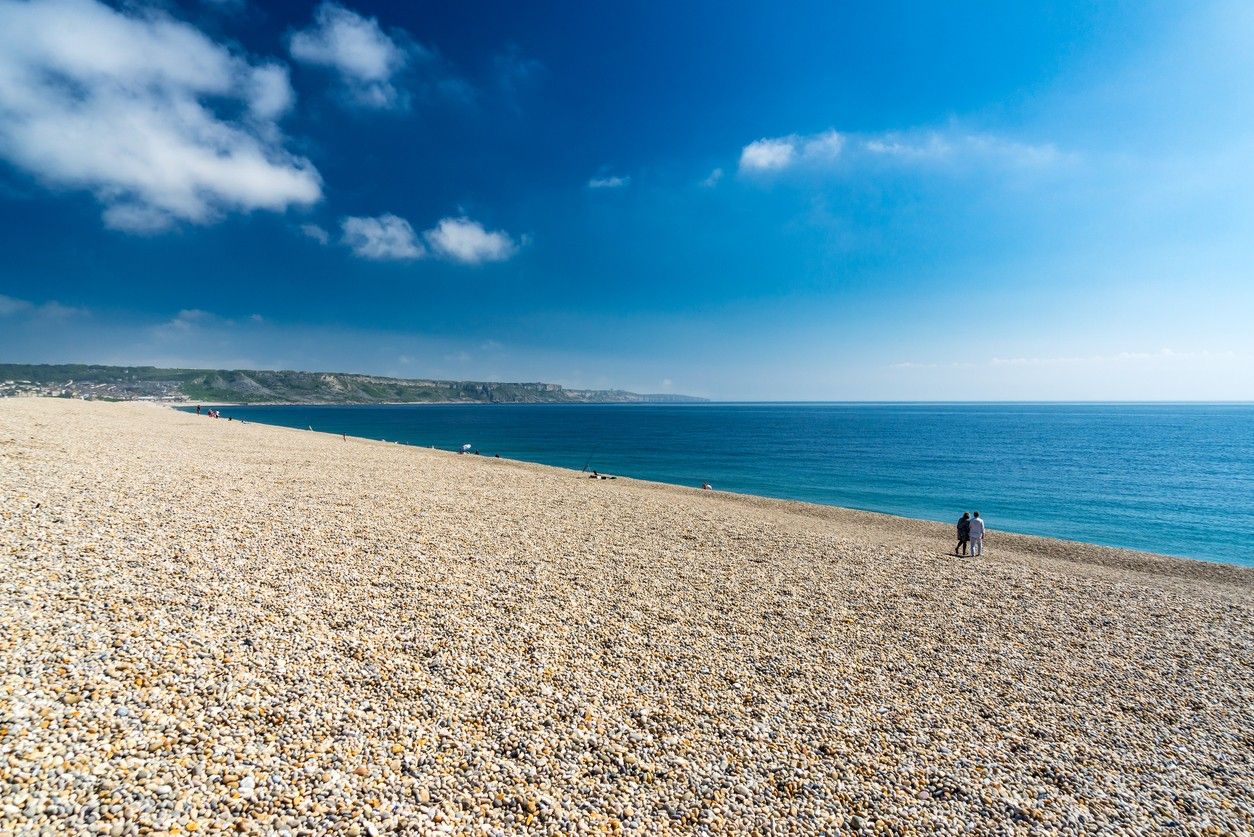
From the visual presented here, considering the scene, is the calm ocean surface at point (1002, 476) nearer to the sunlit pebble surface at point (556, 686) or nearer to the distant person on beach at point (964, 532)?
the distant person on beach at point (964, 532)

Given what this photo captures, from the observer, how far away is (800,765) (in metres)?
6.42

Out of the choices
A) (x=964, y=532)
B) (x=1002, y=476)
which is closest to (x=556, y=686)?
(x=964, y=532)

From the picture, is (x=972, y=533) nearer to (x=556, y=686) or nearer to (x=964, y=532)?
(x=964, y=532)

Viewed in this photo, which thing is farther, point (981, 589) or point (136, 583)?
point (981, 589)

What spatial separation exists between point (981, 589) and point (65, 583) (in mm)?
19268

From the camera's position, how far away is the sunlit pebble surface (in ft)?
17.3

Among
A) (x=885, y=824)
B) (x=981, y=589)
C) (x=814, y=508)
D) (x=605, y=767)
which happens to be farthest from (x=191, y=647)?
(x=814, y=508)

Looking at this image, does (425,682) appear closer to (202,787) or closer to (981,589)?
(202,787)

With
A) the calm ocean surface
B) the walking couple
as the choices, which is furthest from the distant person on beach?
the calm ocean surface

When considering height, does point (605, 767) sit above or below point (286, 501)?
below

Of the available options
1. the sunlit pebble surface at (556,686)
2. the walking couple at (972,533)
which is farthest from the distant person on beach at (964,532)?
the sunlit pebble surface at (556,686)

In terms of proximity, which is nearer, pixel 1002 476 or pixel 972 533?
pixel 972 533

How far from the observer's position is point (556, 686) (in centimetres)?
766

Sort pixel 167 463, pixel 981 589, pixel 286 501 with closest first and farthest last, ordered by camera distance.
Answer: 1. pixel 981 589
2. pixel 286 501
3. pixel 167 463
